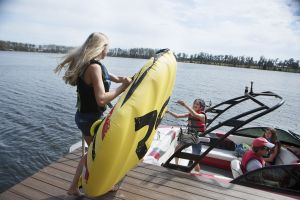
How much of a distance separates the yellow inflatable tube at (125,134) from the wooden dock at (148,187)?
2.38 feet

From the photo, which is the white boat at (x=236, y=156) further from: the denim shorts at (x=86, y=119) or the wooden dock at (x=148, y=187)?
the denim shorts at (x=86, y=119)

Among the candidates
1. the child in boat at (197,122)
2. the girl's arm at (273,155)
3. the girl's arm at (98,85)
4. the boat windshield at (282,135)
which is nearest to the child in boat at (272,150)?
the girl's arm at (273,155)

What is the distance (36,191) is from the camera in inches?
145

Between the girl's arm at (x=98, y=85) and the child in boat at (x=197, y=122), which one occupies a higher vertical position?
the girl's arm at (x=98, y=85)

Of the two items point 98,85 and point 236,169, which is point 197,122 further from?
point 98,85

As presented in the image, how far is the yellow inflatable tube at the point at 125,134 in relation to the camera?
9.55 ft

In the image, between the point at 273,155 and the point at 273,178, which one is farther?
the point at 273,155

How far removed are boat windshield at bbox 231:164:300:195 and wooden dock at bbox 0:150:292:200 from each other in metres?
0.75

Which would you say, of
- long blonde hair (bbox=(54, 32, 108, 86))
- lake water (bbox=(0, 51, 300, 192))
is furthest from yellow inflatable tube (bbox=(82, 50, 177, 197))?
lake water (bbox=(0, 51, 300, 192))

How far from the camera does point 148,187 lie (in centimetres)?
394

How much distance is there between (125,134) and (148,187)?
4.50 ft

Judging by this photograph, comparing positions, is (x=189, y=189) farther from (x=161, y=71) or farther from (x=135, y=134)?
(x=161, y=71)

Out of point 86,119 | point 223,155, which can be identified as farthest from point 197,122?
point 86,119

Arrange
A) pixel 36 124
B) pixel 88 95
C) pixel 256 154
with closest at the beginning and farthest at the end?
A: 1. pixel 88 95
2. pixel 256 154
3. pixel 36 124
